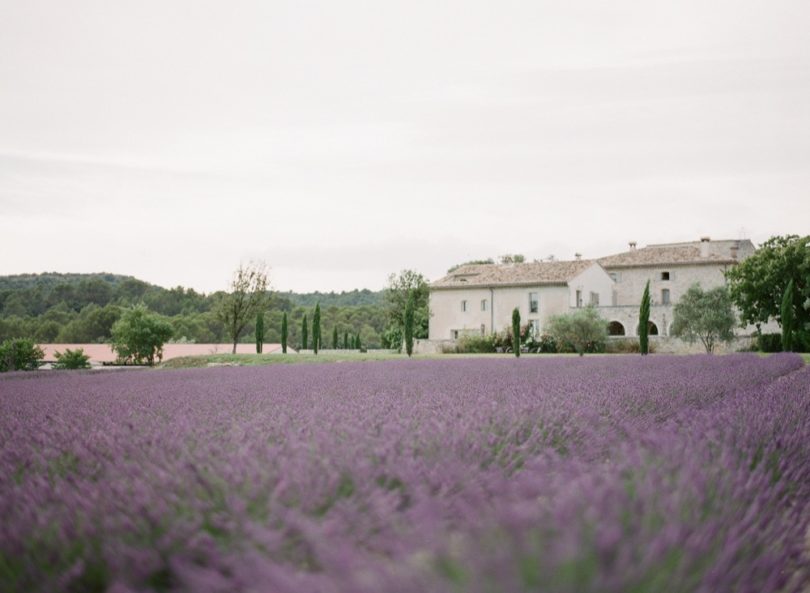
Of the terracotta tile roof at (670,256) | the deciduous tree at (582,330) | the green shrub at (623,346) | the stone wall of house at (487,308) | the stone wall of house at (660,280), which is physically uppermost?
the terracotta tile roof at (670,256)

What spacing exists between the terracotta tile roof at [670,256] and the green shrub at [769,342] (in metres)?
10.3

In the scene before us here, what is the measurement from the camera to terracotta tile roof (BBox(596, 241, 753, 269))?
46.1m

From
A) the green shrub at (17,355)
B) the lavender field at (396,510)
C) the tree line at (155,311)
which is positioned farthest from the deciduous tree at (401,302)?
the lavender field at (396,510)

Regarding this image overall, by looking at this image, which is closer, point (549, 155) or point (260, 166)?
point (260, 166)

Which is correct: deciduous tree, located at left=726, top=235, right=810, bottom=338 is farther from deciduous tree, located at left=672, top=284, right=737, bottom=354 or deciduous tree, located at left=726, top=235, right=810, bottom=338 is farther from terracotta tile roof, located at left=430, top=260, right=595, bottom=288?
terracotta tile roof, located at left=430, top=260, right=595, bottom=288

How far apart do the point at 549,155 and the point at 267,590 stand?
24076 millimetres

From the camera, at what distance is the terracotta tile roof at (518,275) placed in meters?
45.7

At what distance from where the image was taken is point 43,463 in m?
2.96

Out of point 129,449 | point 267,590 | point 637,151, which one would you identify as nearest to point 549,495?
point 267,590

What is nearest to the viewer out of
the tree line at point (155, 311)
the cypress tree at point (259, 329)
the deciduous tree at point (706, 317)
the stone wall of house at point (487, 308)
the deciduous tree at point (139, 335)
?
the deciduous tree at point (139, 335)

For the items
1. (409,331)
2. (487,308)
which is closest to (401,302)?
(487,308)

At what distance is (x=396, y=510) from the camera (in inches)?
91.0

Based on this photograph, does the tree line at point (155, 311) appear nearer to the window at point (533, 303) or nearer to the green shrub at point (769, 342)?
the window at point (533, 303)

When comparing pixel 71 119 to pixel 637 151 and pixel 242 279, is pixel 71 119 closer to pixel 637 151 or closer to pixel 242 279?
pixel 637 151
